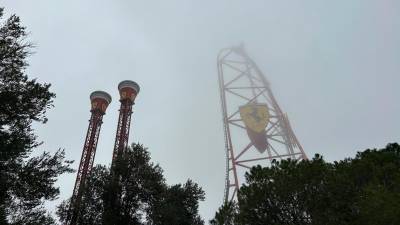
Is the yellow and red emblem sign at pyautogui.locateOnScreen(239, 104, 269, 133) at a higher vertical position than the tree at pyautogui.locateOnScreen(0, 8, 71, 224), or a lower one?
higher

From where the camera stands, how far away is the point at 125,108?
55.4 meters

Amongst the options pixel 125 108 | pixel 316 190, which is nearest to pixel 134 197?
pixel 316 190

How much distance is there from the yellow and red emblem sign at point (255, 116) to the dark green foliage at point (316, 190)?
34.6m

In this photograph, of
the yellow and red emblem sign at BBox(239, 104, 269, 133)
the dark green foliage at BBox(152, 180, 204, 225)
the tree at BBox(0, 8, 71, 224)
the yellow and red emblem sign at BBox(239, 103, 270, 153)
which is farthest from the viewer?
the yellow and red emblem sign at BBox(239, 104, 269, 133)

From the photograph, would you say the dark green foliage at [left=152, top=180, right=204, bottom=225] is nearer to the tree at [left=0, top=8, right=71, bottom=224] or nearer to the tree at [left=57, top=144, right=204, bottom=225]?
the tree at [left=57, top=144, right=204, bottom=225]

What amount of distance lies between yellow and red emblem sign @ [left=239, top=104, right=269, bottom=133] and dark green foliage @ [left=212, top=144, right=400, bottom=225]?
114 feet

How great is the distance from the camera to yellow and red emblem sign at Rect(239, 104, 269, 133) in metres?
58.9

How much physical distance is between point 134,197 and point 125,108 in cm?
2773

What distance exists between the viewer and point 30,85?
19.6 m

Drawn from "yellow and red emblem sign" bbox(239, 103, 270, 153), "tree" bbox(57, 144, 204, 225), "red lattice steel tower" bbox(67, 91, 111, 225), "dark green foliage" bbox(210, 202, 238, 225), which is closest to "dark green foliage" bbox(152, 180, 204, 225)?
"tree" bbox(57, 144, 204, 225)

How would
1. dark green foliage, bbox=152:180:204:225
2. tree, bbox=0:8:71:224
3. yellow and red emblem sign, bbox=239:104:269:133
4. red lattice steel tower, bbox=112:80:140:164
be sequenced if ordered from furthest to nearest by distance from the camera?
yellow and red emblem sign, bbox=239:104:269:133 < red lattice steel tower, bbox=112:80:140:164 < dark green foliage, bbox=152:180:204:225 < tree, bbox=0:8:71:224

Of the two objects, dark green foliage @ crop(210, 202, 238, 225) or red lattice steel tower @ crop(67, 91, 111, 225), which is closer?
dark green foliage @ crop(210, 202, 238, 225)

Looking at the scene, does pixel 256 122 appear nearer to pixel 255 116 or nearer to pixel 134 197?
pixel 255 116

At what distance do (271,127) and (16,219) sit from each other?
42.4m
